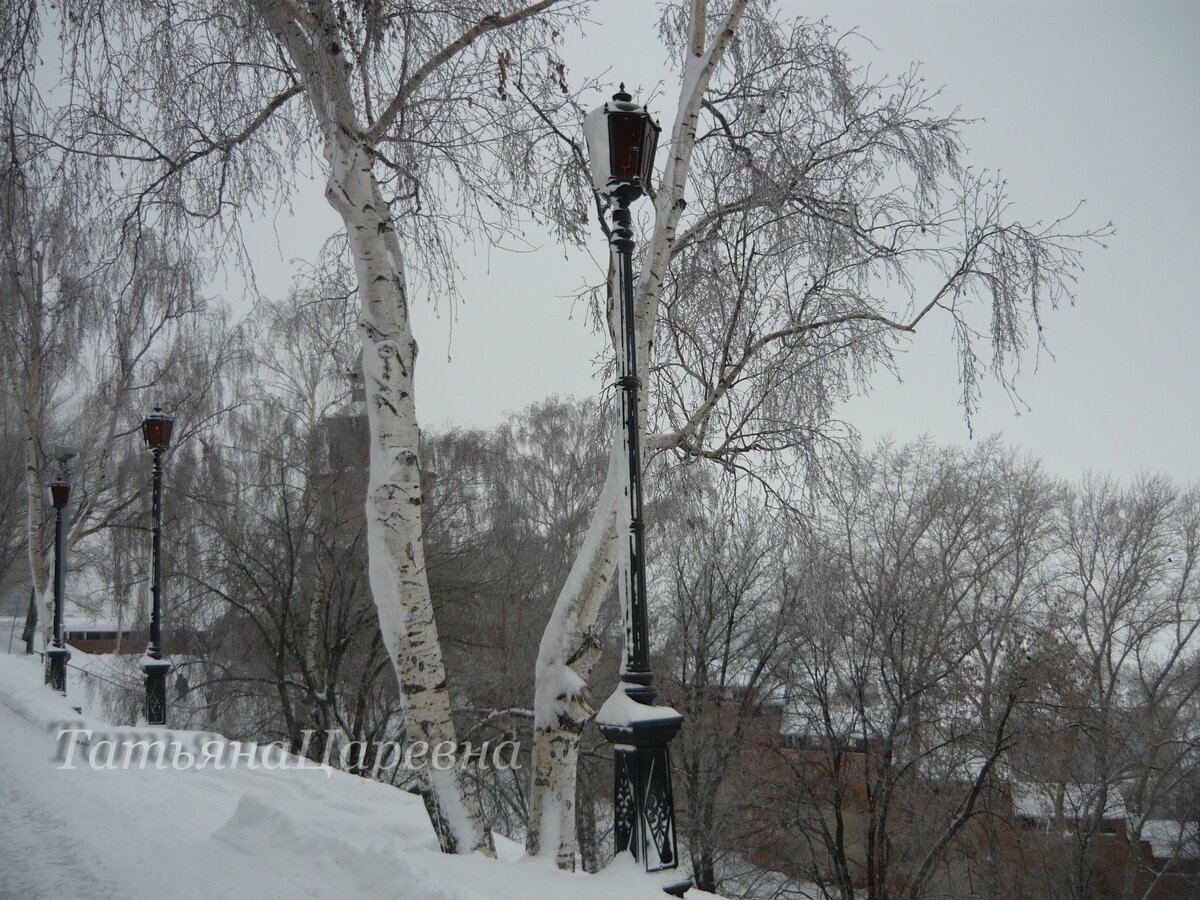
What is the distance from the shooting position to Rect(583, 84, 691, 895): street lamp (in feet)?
14.2

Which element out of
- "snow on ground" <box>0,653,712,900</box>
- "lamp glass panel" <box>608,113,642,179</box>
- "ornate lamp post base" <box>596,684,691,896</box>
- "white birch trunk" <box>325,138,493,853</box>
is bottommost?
"snow on ground" <box>0,653,712,900</box>

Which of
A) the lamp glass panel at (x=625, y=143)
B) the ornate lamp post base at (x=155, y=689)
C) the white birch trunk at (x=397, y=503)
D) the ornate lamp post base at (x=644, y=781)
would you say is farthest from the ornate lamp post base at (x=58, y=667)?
the lamp glass panel at (x=625, y=143)

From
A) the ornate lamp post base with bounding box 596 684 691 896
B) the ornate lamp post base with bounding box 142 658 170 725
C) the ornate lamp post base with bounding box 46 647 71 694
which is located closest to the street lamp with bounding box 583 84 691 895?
the ornate lamp post base with bounding box 596 684 691 896

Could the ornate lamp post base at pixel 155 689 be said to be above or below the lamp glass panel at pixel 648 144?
below

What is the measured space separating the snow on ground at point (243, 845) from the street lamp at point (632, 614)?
216mm

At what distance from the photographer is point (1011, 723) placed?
16.4m

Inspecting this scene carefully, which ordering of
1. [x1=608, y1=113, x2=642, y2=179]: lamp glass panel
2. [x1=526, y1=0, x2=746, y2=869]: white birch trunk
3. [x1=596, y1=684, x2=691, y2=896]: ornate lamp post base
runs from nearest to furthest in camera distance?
[x1=596, y1=684, x2=691, y2=896]: ornate lamp post base → [x1=608, y1=113, x2=642, y2=179]: lamp glass panel → [x1=526, y1=0, x2=746, y2=869]: white birch trunk

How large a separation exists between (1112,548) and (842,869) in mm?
17109

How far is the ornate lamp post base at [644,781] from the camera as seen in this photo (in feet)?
14.1

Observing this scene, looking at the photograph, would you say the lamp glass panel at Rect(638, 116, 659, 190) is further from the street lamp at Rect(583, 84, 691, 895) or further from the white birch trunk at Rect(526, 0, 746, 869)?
the white birch trunk at Rect(526, 0, 746, 869)

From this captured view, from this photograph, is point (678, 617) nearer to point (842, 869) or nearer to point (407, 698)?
point (842, 869)

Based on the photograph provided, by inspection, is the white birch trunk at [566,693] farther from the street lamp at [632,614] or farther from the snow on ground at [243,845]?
the street lamp at [632,614]

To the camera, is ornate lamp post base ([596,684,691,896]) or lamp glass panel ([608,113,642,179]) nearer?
ornate lamp post base ([596,684,691,896])

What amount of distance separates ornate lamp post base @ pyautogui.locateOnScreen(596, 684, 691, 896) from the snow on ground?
0.13 metres
